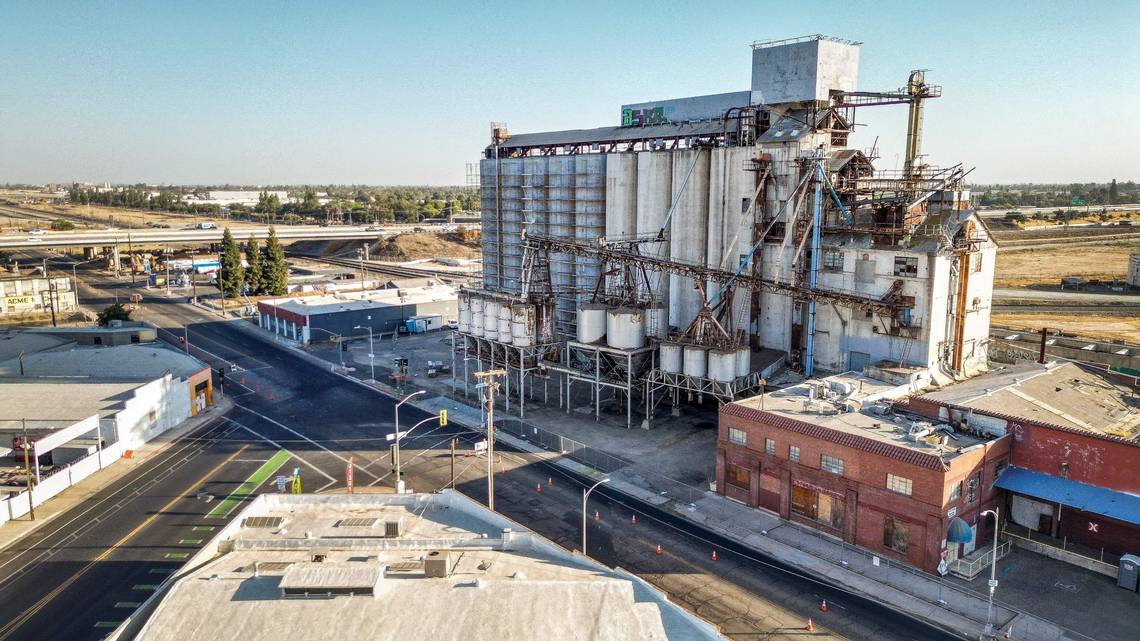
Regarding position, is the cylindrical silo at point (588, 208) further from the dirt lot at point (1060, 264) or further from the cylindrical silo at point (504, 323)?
Answer: the dirt lot at point (1060, 264)

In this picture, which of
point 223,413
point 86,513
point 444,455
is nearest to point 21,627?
point 86,513

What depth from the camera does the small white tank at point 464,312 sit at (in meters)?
69.1

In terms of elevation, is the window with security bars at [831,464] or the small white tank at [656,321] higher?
the small white tank at [656,321]

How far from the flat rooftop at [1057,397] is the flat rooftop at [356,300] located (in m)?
72.4

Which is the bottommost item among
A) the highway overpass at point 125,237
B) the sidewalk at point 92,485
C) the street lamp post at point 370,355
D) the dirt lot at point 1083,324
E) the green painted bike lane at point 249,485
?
the sidewalk at point 92,485

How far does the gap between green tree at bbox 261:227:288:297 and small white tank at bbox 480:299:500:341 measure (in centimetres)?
7824

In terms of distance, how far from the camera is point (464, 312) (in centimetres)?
6975

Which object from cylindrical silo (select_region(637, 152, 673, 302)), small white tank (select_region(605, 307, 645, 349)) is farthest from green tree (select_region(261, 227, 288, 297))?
small white tank (select_region(605, 307, 645, 349))

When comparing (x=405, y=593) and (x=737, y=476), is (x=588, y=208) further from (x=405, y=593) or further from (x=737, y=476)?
(x=405, y=593)

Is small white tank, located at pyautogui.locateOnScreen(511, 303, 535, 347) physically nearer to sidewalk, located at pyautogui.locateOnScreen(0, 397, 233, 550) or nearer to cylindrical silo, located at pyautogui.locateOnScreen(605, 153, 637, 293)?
cylindrical silo, located at pyautogui.locateOnScreen(605, 153, 637, 293)

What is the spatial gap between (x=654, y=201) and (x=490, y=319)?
1881 centimetres

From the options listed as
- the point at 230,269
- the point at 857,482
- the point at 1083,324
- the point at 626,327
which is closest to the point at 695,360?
the point at 626,327

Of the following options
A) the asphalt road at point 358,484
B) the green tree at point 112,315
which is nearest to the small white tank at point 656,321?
the asphalt road at point 358,484

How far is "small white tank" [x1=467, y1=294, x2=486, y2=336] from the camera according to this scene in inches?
2660
